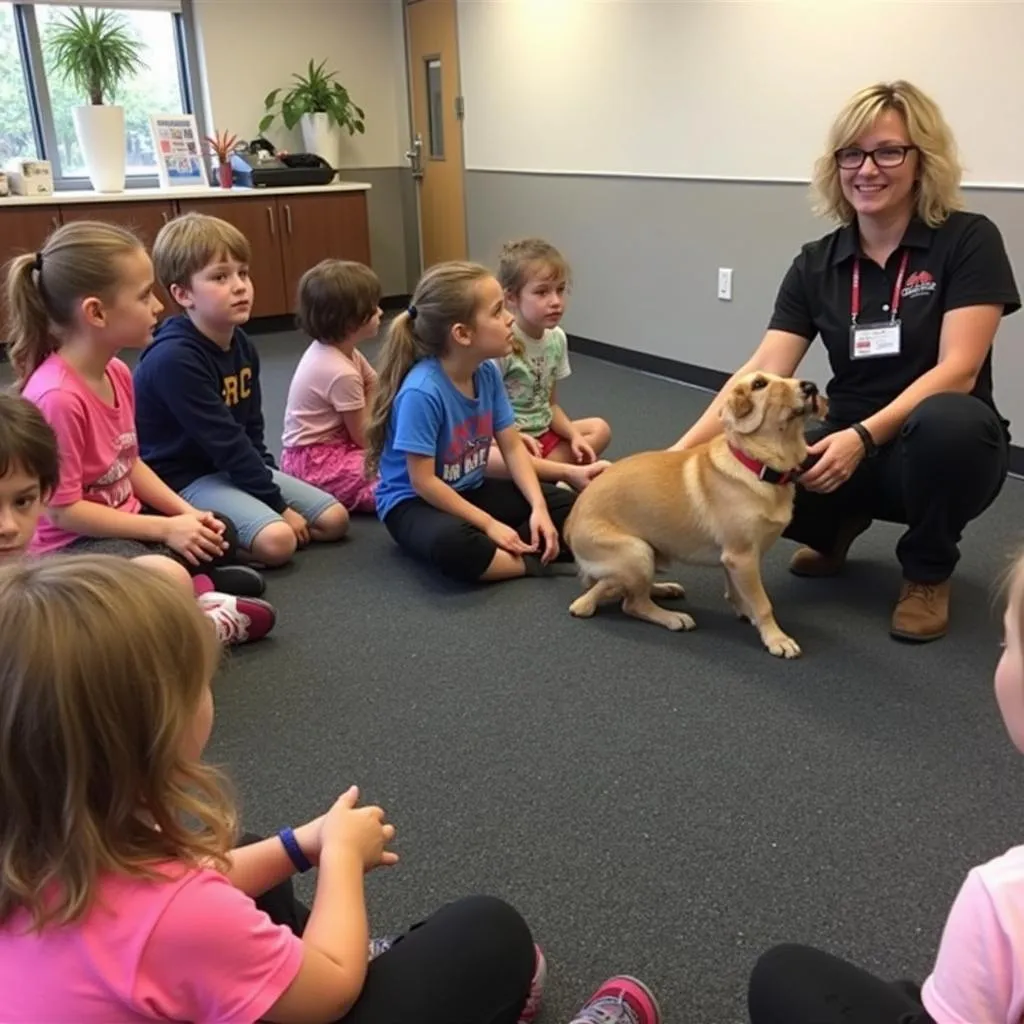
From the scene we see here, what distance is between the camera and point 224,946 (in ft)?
2.62

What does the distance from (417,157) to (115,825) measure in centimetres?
→ 678

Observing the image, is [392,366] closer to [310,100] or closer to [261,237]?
[261,237]

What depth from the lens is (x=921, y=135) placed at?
2238 mm

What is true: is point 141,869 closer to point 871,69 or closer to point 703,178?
point 871,69

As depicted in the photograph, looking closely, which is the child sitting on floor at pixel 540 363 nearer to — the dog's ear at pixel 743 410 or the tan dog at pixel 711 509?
the tan dog at pixel 711 509

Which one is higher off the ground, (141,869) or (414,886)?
(141,869)

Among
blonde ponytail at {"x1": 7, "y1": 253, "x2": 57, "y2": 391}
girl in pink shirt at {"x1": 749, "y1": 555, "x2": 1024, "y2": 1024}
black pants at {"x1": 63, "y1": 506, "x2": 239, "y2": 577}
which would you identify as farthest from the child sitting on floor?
girl in pink shirt at {"x1": 749, "y1": 555, "x2": 1024, "y2": 1024}

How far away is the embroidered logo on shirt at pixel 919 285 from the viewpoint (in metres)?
2.32

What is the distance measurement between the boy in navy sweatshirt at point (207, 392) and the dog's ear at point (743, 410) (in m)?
1.31

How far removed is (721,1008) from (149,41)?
22.1 ft

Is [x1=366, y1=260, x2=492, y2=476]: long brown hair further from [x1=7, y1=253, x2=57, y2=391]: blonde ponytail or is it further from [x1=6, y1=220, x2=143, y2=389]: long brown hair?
[x1=7, y1=253, x2=57, y2=391]: blonde ponytail

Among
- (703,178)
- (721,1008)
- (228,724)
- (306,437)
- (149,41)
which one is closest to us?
(721,1008)

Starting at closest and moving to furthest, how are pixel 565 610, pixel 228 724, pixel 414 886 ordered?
pixel 414 886 → pixel 228 724 → pixel 565 610

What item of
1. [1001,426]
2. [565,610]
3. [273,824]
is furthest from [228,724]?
[1001,426]
